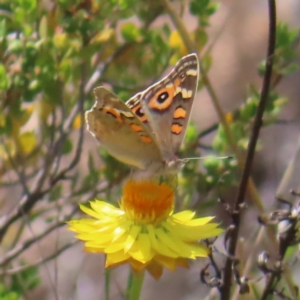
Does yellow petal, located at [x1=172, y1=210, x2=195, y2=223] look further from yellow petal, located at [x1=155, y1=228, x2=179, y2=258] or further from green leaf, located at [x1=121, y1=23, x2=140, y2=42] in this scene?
green leaf, located at [x1=121, y1=23, x2=140, y2=42]

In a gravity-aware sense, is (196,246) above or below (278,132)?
above

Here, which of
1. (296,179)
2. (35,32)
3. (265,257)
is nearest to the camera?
(265,257)

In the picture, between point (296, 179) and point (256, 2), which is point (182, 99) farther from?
point (256, 2)

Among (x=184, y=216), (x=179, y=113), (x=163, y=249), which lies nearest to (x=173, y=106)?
(x=179, y=113)

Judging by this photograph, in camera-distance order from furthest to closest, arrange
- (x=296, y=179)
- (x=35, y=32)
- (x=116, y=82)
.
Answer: (x=296, y=179)
(x=116, y=82)
(x=35, y=32)

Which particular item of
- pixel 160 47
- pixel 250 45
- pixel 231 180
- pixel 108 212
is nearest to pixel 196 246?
pixel 108 212

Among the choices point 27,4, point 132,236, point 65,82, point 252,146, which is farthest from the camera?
point 65,82

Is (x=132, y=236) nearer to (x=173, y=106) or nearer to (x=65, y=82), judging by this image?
(x=173, y=106)

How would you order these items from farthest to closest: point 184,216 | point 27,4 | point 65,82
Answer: point 65,82 < point 27,4 < point 184,216
